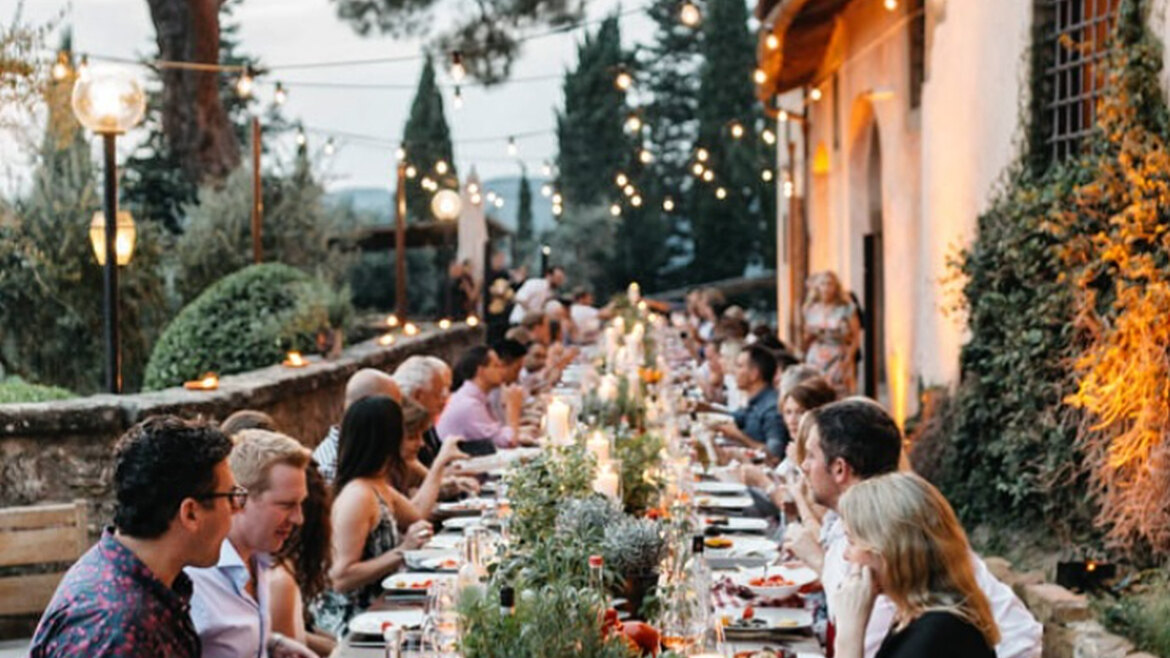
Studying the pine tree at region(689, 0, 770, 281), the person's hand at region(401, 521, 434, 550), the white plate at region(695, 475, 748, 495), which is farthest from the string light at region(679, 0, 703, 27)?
the pine tree at region(689, 0, 770, 281)

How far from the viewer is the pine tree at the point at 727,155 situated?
36.9 m

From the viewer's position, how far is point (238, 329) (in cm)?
1072

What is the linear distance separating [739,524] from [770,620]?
1.51m

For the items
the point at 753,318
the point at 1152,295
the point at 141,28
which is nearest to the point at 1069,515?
the point at 1152,295

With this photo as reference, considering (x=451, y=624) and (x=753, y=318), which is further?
(x=753, y=318)

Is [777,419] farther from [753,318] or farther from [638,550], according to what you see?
[753,318]

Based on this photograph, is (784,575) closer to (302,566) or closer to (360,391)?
(302,566)

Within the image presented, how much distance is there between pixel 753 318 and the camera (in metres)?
32.3

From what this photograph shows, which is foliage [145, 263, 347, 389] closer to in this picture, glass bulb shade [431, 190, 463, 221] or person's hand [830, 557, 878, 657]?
glass bulb shade [431, 190, 463, 221]

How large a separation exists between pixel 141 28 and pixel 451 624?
72.0ft

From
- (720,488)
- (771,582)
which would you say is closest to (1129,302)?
(720,488)

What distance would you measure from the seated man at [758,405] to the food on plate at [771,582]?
3279 millimetres

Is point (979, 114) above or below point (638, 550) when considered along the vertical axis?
above

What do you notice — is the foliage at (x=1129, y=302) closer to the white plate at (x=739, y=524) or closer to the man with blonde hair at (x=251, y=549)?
the white plate at (x=739, y=524)
